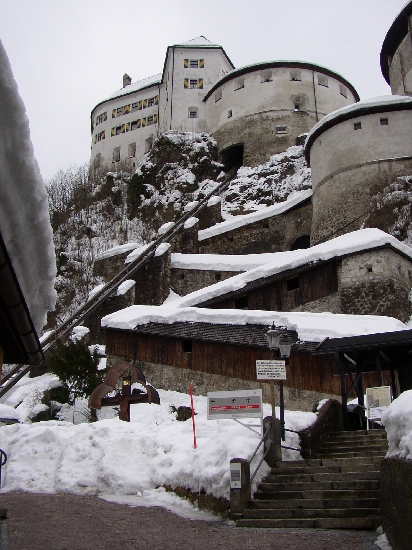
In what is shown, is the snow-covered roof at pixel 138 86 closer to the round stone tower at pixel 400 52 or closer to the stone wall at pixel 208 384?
the round stone tower at pixel 400 52

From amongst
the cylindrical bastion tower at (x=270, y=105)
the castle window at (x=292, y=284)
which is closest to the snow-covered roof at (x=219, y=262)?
the castle window at (x=292, y=284)

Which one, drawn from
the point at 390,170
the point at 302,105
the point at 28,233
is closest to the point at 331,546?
the point at 28,233

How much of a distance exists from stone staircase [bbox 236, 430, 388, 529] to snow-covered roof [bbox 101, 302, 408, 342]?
6879 mm

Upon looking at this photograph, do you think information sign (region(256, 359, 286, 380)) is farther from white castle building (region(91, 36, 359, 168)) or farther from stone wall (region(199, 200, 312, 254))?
white castle building (region(91, 36, 359, 168))

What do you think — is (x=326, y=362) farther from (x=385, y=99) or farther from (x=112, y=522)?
Result: (x=385, y=99)

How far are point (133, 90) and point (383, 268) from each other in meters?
39.7

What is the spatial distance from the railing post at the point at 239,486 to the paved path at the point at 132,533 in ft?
0.99

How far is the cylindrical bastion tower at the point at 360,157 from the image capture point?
27.7m

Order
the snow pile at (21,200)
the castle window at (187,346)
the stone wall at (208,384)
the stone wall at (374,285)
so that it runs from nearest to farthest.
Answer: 1. the snow pile at (21,200)
2. the stone wall at (208,384)
3. the castle window at (187,346)
4. the stone wall at (374,285)

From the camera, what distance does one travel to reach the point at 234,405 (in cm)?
898

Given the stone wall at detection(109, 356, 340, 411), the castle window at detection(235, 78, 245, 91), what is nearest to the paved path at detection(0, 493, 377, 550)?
the stone wall at detection(109, 356, 340, 411)

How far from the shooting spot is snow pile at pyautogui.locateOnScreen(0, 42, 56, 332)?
11.2 ft

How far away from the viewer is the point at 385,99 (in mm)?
28406

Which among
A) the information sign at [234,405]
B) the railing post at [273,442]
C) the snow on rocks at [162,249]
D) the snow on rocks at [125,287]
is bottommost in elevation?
the railing post at [273,442]
